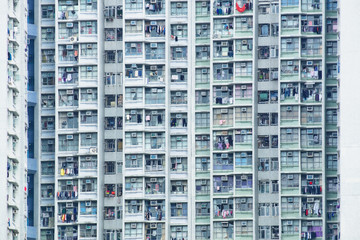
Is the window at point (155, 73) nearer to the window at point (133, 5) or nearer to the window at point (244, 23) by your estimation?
the window at point (133, 5)

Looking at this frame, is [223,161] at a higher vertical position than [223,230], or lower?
higher

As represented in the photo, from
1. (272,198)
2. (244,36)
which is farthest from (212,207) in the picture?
(244,36)

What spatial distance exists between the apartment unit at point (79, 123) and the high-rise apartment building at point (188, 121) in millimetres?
88

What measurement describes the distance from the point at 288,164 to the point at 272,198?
2313 millimetres

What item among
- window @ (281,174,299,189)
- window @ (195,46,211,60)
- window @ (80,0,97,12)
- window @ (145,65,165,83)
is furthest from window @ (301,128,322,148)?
window @ (80,0,97,12)

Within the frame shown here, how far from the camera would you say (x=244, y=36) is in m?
112

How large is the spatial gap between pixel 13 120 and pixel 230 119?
44.1 feet

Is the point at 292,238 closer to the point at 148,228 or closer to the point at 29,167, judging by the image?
the point at 148,228

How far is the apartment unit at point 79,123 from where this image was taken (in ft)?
368

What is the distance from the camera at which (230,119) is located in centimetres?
11206

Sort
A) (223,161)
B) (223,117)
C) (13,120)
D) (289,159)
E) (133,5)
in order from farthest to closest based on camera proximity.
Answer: (133,5)
(223,117)
(223,161)
(289,159)
(13,120)

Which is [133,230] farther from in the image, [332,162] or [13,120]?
[332,162]

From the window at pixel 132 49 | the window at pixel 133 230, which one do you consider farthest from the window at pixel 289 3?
the window at pixel 133 230

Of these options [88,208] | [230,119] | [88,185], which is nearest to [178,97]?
[230,119]
